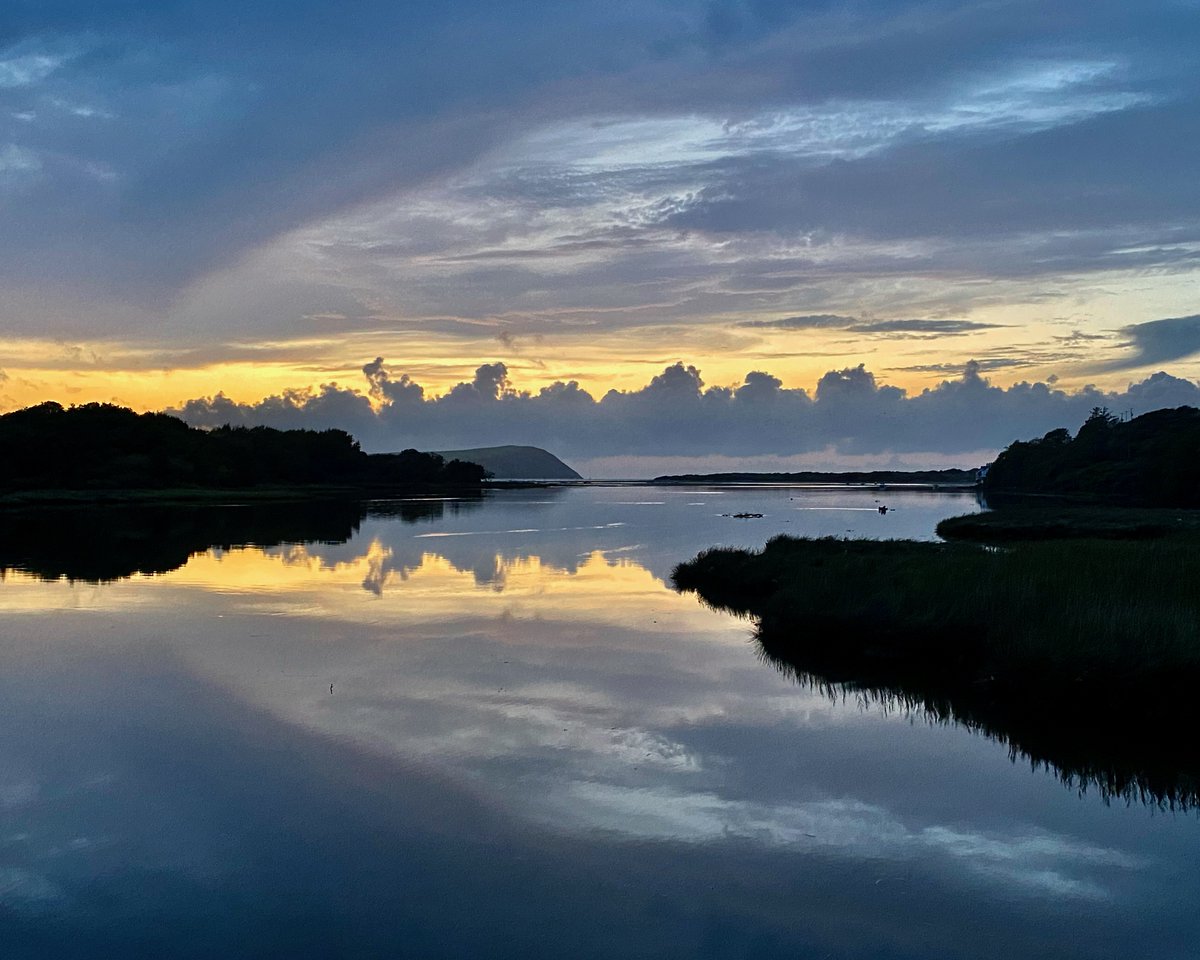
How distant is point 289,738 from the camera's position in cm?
1475

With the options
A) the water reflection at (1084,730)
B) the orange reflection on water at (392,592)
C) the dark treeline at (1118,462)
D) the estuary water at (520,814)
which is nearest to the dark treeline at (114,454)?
the orange reflection on water at (392,592)

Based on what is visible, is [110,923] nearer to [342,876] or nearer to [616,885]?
[342,876]

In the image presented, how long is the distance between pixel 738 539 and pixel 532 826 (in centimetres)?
4400

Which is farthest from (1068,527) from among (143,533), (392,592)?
(143,533)

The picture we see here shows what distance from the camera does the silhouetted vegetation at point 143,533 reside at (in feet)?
126

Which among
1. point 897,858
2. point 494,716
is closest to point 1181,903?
point 897,858

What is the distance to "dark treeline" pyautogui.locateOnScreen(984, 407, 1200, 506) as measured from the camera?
7950cm

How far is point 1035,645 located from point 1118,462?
363ft

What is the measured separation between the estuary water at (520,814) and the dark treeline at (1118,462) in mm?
69867

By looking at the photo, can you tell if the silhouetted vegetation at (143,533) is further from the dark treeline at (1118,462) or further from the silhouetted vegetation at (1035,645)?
the dark treeline at (1118,462)

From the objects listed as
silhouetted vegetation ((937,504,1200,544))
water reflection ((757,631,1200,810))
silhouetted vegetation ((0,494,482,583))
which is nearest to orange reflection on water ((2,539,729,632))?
silhouetted vegetation ((0,494,482,583))

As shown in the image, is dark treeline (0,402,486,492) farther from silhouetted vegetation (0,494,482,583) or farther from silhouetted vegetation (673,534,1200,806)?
silhouetted vegetation (673,534,1200,806)

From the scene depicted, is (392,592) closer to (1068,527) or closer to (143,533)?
(143,533)

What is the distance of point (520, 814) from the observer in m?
11.7
